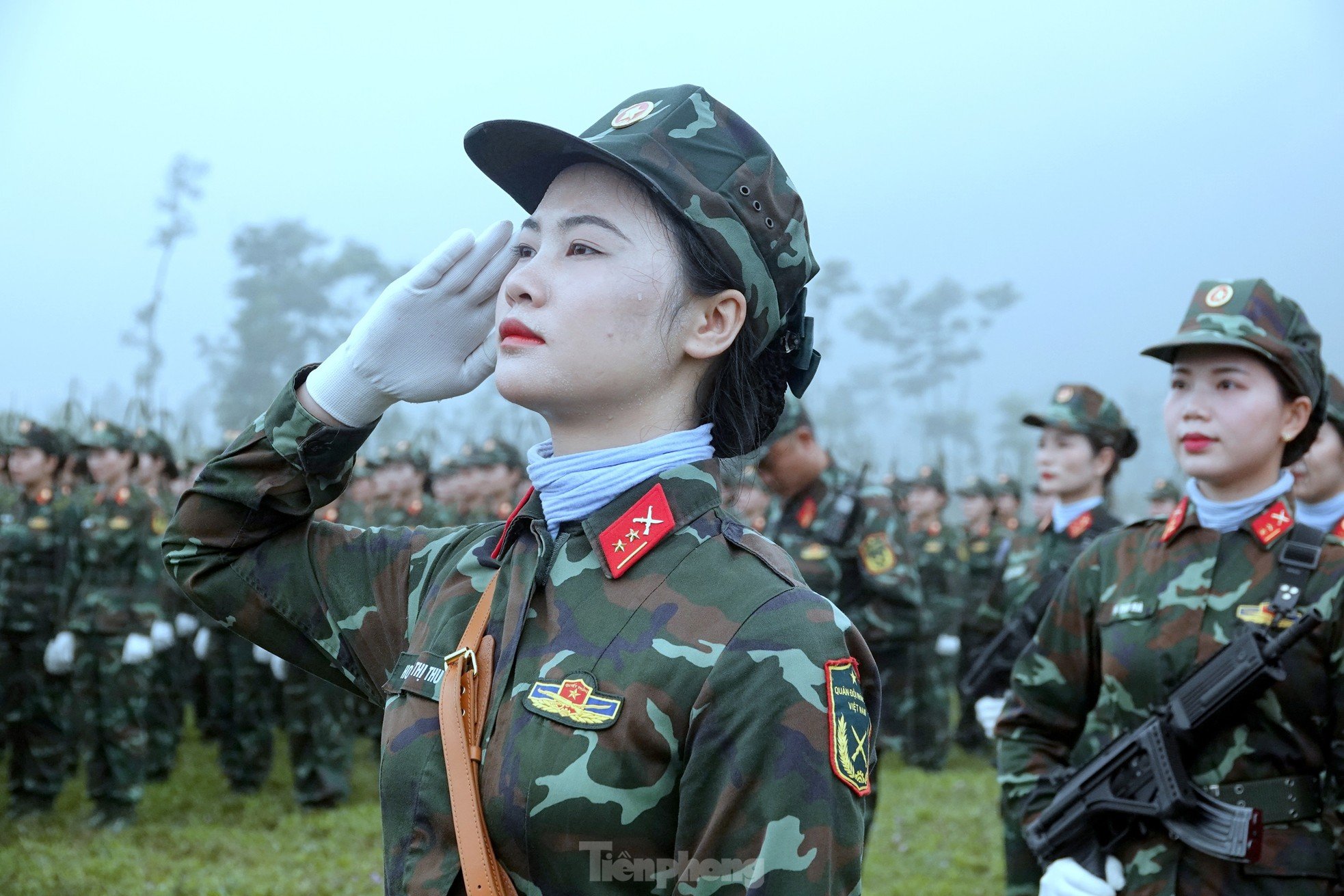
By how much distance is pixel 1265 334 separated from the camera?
3314 millimetres

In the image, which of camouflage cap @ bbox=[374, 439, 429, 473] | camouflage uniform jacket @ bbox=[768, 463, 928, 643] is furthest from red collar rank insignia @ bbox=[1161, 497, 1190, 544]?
camouflage cap @ bbox=[374, 439, 429, 473]

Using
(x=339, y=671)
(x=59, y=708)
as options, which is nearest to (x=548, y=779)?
(x=339, y=671)

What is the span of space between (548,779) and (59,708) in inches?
381

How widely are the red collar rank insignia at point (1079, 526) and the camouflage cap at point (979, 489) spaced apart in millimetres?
9814

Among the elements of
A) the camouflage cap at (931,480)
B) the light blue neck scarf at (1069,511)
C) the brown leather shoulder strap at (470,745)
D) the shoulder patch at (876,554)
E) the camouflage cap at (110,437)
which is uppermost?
the brown leather shoulder strap at (470,745)

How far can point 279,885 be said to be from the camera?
6.98m

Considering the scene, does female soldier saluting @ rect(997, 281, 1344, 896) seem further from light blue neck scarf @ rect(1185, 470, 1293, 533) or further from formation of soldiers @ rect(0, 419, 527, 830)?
formation of soldiers @ rect(0, 419, 527, 830)

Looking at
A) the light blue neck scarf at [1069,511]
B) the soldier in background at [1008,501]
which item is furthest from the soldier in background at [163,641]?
the soldier in background at [1008,501]

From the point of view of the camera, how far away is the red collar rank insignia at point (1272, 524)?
129 inches

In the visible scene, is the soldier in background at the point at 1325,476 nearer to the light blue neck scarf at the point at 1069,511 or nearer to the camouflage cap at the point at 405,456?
the light blue neck scarf at the point at 1069,511

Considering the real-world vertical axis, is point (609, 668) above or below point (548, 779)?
above

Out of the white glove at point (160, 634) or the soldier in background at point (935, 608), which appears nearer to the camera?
the white glove at point (160, 634)

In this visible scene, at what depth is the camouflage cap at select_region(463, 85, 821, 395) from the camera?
1.82 metres

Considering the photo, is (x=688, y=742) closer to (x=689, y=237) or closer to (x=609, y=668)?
(x=609, y=668)
